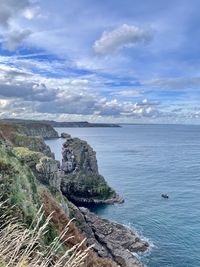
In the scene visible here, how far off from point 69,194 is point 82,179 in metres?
6.60

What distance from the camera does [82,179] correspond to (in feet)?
367

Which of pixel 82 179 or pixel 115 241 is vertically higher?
pixel 82 179

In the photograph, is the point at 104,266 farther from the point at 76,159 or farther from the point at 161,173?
the point at 161,173

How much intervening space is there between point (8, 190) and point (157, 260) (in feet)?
156

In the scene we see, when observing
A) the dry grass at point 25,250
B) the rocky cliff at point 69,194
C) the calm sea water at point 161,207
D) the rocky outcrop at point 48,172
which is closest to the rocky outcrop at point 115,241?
the rocky cliff at point 69,194

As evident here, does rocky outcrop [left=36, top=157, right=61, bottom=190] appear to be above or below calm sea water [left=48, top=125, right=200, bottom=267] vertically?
above

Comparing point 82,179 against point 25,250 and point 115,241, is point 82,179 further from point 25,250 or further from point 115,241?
point 25,250

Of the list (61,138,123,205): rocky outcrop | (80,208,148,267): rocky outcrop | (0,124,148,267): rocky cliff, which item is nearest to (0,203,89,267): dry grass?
(0,124,148,267): rocky cliff

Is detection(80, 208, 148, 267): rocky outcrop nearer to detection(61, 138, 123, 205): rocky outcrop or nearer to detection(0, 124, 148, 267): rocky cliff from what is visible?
detection(0, 124, 148, 267): rocky cliff

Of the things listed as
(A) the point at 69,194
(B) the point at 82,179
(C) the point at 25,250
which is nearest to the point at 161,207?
(A) the point at 69,194

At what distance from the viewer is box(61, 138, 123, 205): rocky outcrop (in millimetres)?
104312

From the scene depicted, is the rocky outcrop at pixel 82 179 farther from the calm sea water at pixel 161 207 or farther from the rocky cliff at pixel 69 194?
the calm sea water at pixel 161 207

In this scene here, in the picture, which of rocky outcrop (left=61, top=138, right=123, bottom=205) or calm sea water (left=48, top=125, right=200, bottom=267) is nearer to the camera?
calm sea water (left=48, top=125, right=200, bottom=267)

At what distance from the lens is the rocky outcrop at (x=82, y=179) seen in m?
104
